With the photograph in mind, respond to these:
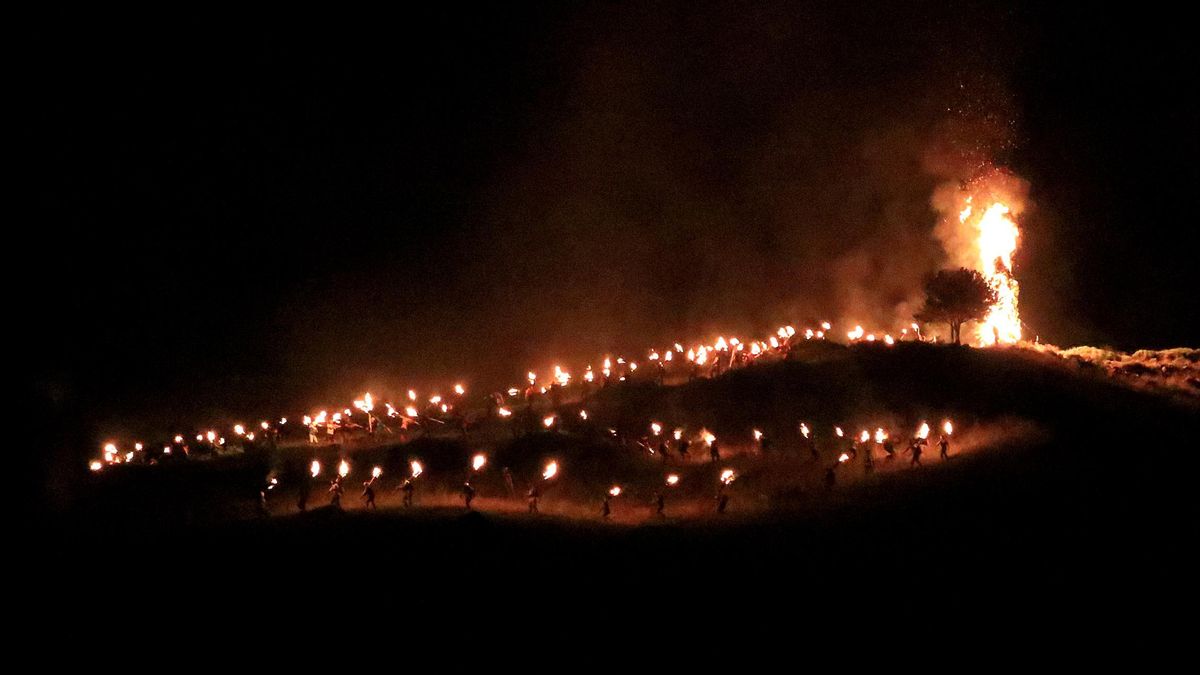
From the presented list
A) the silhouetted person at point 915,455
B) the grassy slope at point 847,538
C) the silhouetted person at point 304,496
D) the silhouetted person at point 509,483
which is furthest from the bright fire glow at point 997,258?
the silhouetted person at point 304,496

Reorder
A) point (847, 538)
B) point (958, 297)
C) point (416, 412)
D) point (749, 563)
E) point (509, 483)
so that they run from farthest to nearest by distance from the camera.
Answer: point (958, 297), point (416, 412), point (509, 483), point (847, 538), point (749, 563)

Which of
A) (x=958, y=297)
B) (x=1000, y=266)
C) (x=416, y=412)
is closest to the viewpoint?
(x=416, y=412)

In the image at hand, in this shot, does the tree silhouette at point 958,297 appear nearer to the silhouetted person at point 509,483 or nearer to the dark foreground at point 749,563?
the dark foreground at point 749,563

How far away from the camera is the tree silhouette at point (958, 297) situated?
31859 millimetres

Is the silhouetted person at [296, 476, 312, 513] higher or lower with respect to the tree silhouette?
lower

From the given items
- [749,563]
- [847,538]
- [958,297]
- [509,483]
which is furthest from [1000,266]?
[749,563]

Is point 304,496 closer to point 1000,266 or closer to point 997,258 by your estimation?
point 1000,266

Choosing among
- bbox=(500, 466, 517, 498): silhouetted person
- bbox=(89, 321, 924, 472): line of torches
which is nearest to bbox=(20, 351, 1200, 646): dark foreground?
bbox=(500, 466, 517, 498): silhouetted person

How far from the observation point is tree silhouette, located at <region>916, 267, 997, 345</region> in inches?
1254

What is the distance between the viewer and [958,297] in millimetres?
31797

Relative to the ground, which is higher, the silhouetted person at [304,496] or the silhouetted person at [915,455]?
the silhouetted person at [915,455]

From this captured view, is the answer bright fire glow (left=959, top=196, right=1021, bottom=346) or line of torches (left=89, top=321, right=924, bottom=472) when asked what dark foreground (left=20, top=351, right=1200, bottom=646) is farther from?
bright fire glow (left=959, top=196, right=1021, bottom=346)

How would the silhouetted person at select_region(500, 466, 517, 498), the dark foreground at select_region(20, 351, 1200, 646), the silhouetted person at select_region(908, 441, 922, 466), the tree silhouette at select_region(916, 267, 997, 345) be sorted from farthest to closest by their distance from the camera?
1. the tree silhouette at select_region(916, 267, 997, 345)
2. the silhouetted person at select_region(500, 466, 517, 498)
3. the silhouetted person at select_region(908, 441, 922, 466)
4. the dark foreground at select_region(20, 351, 1200, 646)

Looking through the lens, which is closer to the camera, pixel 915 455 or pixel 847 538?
pixel 847 538
